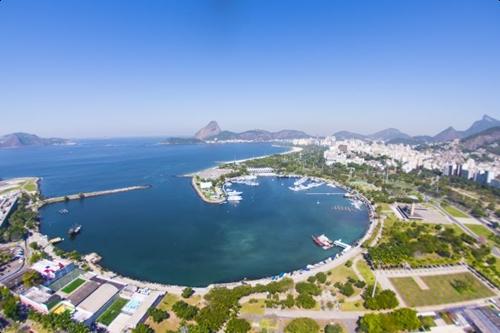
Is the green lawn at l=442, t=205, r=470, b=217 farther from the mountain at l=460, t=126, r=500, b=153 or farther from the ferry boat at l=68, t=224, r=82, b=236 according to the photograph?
the mountain at l=460, t=126, r=500, b=153

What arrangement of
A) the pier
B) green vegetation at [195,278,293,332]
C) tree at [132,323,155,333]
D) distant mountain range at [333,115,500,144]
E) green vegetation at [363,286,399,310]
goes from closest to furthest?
tree at [132,323,155,333], green vegetation at [195,278,293,332], green vegetation at [363,286,399,310], the pier, distant mountain range at [333,115,500,144]

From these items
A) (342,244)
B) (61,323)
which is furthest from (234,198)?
(61,323)

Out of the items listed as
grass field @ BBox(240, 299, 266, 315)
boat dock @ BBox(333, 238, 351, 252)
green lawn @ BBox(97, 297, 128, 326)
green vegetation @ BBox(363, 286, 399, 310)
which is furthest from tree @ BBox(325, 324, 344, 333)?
green lawn @ BBox(97, 297, 128, 326)

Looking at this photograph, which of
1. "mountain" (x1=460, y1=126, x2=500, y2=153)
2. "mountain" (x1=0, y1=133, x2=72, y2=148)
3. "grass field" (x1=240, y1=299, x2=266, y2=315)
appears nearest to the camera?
"grass field" (x1=240, y1=299, x2=266, y2=315)

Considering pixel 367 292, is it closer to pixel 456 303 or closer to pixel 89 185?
pixel 456 303

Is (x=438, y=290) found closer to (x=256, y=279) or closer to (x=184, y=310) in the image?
(x=256, y=279)

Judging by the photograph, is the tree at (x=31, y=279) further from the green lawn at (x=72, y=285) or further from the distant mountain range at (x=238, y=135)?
the distant mountain range at (x=238, y=135)

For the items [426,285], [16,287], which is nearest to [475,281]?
[426,285]
